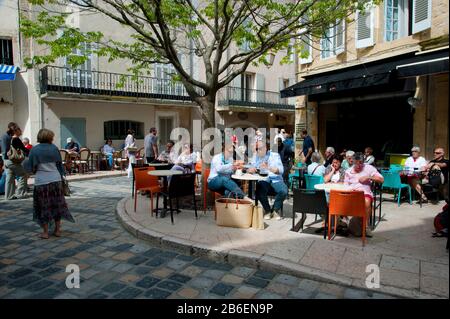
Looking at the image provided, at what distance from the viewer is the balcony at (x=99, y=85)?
1556cm

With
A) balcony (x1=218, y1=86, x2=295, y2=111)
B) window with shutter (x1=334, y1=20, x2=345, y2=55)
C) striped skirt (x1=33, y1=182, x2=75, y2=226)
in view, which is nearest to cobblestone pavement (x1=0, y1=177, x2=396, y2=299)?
striped skirt (x1=33, y1=182, x2=75, y2=226)

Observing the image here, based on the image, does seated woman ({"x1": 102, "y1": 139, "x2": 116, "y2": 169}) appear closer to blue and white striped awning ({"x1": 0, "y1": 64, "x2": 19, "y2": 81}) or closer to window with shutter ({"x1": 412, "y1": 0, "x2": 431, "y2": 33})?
blue and white striped awning ({"x1": 0, "y1": 64, "x2": 19, "y2": 81})

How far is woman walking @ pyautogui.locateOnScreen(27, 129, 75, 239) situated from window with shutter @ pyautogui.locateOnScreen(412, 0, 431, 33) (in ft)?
29.0

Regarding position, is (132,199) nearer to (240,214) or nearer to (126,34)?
(240,214)

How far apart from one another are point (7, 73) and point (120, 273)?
1314 centimetres

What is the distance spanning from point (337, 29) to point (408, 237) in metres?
8.33

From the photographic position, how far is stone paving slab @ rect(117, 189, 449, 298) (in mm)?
3924

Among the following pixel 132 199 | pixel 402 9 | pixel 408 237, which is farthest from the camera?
pixel 402 9

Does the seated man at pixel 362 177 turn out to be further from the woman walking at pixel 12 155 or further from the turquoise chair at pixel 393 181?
the woman walking at pixel 12 155

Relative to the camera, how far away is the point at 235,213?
5.78m

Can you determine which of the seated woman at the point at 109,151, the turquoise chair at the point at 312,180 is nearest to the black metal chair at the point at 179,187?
the turquoise chair at the point at 312,180

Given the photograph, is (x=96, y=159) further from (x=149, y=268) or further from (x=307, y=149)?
(x=149, y=268)
